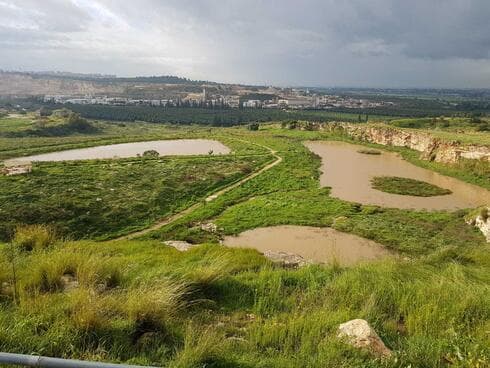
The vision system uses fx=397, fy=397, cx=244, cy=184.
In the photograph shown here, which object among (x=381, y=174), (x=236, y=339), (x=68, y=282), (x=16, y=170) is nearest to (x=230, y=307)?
(x=236, y=339)

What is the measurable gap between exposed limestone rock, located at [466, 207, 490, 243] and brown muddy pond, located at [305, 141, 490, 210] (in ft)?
16.7

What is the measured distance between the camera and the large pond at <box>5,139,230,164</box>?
49375 millimetres

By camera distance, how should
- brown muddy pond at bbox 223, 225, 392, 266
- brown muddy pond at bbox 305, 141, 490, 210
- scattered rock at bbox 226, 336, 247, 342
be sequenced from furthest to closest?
brown muddy pond at bbox 305, 141, 490, 210
brown muddy pond at bbox 223, 225, 392, 266
scattered rock at bbox 226, 336, 247, 342

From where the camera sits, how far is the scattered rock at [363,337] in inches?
187

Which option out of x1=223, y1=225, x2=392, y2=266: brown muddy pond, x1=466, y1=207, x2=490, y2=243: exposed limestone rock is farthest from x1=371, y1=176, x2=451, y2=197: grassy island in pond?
x1=223, y1=225, x2=392, y2=266: brown muddy pond

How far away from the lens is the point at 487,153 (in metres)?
40.1

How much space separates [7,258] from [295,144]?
54.9m

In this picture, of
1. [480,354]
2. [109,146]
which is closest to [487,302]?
[480,354]

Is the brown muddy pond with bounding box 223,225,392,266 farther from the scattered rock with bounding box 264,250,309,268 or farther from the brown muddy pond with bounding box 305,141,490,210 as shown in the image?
the brown muddy pond with bounding box 305,141,490,210

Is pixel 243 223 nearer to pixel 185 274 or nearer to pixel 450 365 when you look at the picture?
pixel 185 274

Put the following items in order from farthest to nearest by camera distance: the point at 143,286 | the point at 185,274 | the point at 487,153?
the point at 487,153, the point at 185,274, the point at 143,286

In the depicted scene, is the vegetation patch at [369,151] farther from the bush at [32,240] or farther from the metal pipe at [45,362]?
the metal pipe at [45,362]

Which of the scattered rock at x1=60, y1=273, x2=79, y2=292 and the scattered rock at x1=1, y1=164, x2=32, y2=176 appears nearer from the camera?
the scattered rock at x1=60, y1=273, x2=79, y2=292

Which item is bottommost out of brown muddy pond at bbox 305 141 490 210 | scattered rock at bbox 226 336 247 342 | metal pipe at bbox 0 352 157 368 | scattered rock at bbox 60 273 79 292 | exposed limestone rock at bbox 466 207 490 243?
brown muddy pond at bbox 305 141 490 210
